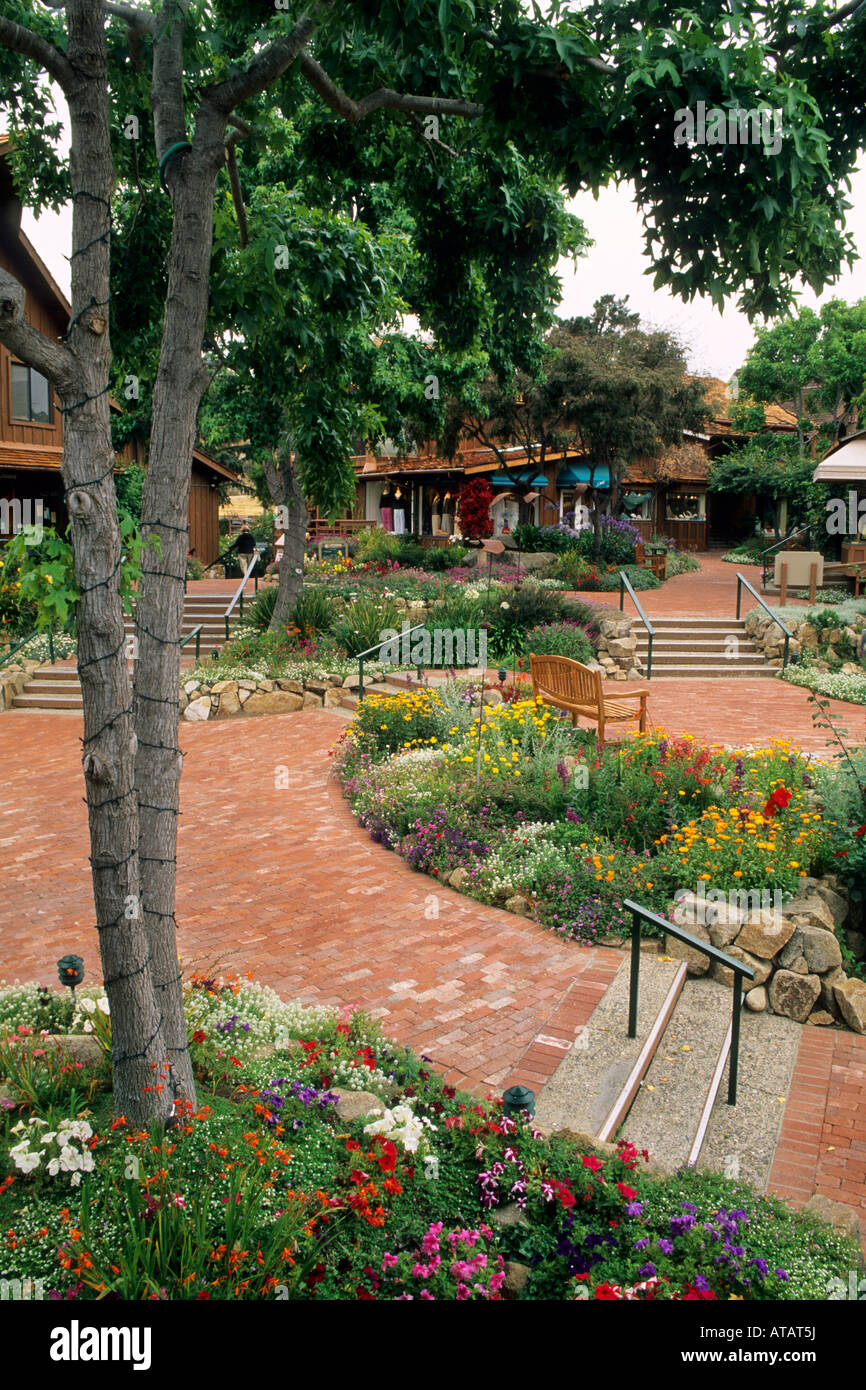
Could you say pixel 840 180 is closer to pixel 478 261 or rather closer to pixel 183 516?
pixel 478 261

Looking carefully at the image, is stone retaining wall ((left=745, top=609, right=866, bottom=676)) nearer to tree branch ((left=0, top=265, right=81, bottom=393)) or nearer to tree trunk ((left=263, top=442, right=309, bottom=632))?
tree trunk ((left=263, top=442, right=309, bottom=632))

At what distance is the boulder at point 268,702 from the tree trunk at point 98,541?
1062 centimetres

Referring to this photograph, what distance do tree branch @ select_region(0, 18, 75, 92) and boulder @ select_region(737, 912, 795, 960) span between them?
218 inches

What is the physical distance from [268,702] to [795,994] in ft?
31.3

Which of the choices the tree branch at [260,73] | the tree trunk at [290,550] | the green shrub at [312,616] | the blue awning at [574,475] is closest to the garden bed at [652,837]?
the tree branch at [260,73]

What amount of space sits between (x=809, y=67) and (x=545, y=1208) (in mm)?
5032

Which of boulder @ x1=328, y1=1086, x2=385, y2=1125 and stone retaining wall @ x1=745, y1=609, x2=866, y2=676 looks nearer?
boulder @ x1=328, y1=1086, x2=385, y2=1125

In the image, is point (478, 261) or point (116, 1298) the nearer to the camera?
point (116, 1298)

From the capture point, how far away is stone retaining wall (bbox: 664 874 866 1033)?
226 inches

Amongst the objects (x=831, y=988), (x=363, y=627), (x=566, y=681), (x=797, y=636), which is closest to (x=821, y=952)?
(x=831, y=988)

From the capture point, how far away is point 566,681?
9.23 meters

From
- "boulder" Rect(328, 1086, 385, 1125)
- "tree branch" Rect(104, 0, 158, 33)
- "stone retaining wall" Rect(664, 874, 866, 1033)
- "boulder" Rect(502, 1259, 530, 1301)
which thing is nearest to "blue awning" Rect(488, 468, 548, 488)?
"stone retaining wall" Rect(664, 874, 866, 1033)
